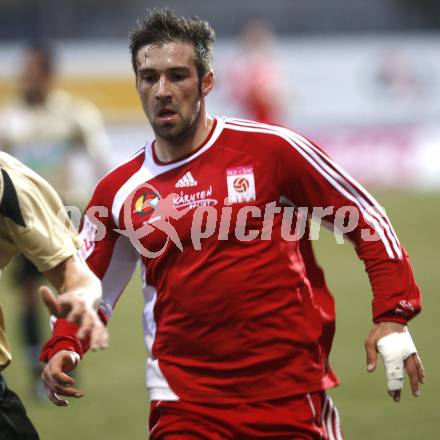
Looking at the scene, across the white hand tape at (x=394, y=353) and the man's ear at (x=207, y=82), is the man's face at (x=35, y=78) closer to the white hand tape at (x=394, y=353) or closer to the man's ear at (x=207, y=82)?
the man's ear at (x=207, y=82)

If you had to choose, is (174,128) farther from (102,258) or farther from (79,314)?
(79,314)

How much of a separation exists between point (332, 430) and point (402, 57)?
17.7 m

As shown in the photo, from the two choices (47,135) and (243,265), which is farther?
(47,135)

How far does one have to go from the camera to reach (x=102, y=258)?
197 inches

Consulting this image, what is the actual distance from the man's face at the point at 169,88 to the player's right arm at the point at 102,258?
0.37 meters

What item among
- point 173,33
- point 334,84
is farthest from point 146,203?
point 334,84

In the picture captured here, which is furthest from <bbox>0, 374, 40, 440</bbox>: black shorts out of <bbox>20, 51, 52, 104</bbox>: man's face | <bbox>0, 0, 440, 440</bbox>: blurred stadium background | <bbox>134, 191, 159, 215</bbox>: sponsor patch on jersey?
<bbox>0, 0, 440, 440</bbox>: blurred stadium background

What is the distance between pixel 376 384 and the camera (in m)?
8.60

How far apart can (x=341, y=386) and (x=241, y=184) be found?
158 inches

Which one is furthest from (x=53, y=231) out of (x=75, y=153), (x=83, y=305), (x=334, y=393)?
(x=75, y=153)

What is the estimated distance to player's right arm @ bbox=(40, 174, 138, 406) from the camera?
4.74 m

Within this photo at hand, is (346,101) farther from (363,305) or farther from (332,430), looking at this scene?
(332,430)

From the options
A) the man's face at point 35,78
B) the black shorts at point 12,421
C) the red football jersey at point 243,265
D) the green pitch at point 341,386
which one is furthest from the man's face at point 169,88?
the man's face at point 35,78

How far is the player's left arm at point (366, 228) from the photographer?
14.9ft
